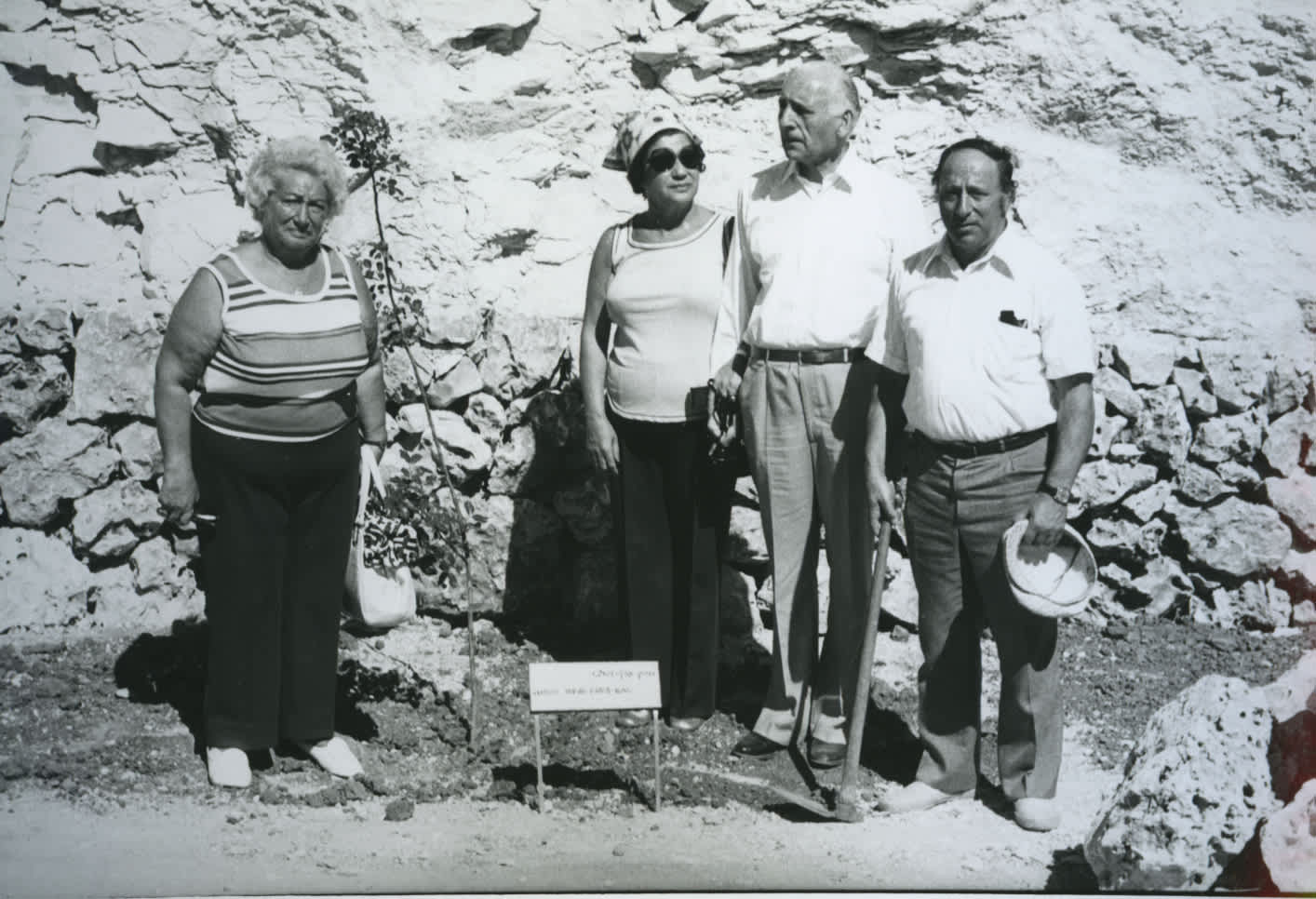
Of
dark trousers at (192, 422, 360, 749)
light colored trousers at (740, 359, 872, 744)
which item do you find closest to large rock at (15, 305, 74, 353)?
dark trousers at (192, 422, 360, 749)

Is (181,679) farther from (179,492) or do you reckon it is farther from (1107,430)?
(1107,430)

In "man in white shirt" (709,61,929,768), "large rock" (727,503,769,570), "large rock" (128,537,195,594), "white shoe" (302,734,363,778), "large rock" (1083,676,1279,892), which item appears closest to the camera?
"large rock" (1083,676,1279,892)

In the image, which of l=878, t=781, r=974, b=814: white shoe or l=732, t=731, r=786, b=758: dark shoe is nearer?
l=878, t=781, r=974, b=814: white shoe

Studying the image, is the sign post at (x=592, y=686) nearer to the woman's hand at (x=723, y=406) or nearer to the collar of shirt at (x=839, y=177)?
the woman's hand at (x=723, y=406)

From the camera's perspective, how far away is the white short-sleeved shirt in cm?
357

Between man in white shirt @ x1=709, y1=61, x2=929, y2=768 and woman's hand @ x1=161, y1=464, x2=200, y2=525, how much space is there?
4.94 ft

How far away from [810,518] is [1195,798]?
1304 mm

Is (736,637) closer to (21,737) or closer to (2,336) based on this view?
(21,737)

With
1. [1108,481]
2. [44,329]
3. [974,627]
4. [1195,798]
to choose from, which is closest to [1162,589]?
[1108,481]

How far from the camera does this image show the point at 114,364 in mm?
4879

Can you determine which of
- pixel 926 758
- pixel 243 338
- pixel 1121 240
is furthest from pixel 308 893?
pixel 1121 240

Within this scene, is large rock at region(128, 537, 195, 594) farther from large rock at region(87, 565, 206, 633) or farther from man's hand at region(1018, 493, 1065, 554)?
man's hand at region(1018, 493, 1065, 554)

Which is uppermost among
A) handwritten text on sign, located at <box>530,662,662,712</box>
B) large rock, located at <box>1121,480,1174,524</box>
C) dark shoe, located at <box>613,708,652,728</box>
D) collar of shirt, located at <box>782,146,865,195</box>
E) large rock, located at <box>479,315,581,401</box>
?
collar of shirt, located at <box>782,146,865,195</box>

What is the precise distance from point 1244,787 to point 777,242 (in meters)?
1.87
